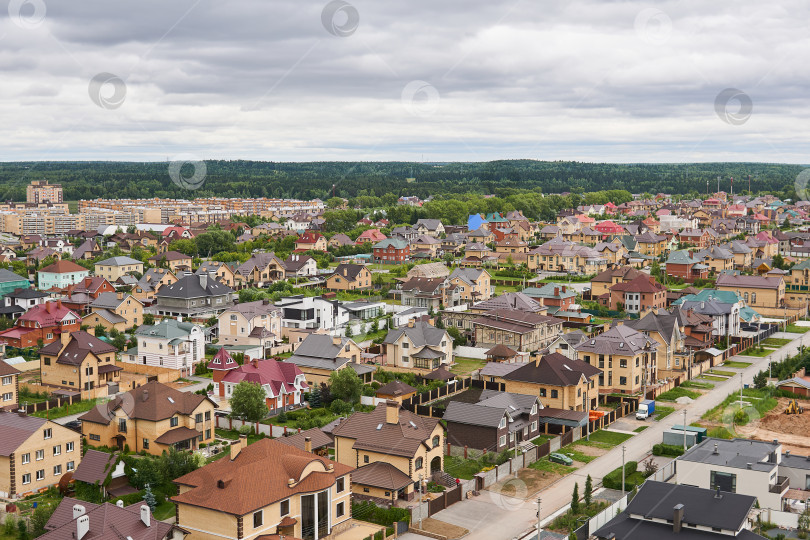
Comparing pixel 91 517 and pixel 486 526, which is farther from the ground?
pixel 91 517

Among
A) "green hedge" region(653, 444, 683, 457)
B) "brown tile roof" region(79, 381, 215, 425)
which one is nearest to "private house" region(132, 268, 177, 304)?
"brown tile roof" region(79, 381, 215, 425)

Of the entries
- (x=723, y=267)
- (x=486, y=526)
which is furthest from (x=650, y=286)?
(x=486, y=526)

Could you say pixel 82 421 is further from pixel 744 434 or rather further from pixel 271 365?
pixel 744 434

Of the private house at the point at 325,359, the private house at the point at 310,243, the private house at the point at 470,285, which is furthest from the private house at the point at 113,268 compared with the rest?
the private house at the point at 325,359

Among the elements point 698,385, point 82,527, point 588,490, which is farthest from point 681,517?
point 698,385

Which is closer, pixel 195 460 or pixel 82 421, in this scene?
pixel 195 460

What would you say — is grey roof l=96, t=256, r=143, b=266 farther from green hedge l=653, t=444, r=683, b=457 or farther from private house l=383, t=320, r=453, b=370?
green hedge l=653, t=444, r=683, b=457
